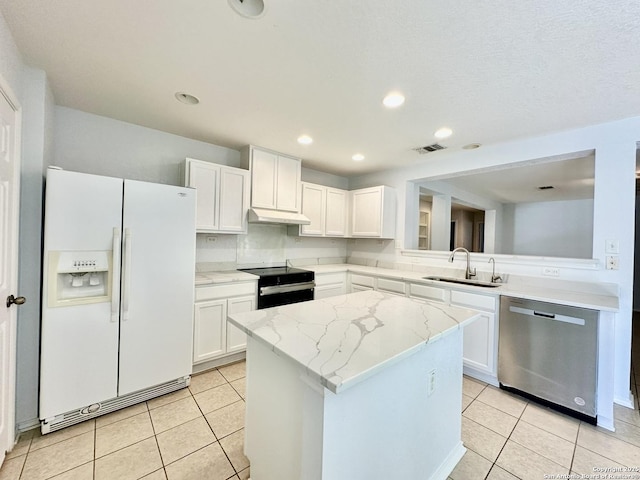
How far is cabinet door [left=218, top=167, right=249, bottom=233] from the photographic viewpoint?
9.57 ft

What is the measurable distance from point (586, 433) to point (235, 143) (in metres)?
4.00

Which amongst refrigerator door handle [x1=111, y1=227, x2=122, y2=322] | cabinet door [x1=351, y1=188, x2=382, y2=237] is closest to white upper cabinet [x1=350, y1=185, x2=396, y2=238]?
cabinet door [x1=351, y1=188, x2=382, y2=237]

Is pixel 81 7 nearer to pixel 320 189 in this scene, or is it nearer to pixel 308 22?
pixel 308 22

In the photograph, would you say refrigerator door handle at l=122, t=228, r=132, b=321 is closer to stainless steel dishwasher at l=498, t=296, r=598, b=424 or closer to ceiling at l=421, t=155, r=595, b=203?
stainless steel dishwasher at l=498, t=296, r=598, b=424

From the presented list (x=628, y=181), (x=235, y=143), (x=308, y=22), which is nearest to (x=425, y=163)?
(x=628, y=181)

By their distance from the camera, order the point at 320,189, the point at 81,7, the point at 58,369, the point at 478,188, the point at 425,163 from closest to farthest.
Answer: the point at 81,7, the point at 58,369, the point at 425,163, the point at 320,189, the point at 478,188

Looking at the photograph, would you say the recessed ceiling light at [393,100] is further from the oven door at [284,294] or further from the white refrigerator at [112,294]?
the oven door at [284,294]

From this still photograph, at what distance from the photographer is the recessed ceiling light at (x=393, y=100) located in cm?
195

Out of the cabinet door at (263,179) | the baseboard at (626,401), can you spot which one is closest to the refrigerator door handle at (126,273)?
the cabinet door at (263,179)

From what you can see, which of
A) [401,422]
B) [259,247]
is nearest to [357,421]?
[401,422]

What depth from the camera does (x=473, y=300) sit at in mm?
2578

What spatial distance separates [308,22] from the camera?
1.31 meters

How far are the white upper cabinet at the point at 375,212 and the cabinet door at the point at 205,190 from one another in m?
2.12

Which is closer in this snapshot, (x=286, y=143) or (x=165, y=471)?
(x=165, y=471)
